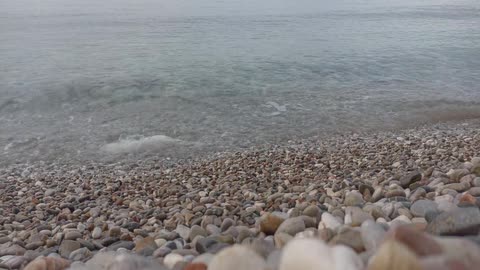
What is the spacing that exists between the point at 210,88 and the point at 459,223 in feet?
42.2

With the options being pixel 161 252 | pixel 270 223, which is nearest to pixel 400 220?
pixel 270 223

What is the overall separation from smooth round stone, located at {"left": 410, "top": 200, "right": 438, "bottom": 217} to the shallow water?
19.6 ft

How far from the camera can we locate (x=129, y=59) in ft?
66.9

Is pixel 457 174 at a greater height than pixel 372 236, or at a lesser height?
lesser

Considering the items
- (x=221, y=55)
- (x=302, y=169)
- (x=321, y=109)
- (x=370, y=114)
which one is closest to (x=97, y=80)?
(x=221, y=55)

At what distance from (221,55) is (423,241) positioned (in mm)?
20340

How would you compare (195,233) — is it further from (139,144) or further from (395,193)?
(139,144)

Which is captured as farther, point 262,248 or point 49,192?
point 49,192

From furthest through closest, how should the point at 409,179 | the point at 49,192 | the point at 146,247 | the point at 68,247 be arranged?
the point at 49,192 → the point at 409,179 → the point at 68,247 → the point at 146,247

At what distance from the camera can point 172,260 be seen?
112 inches

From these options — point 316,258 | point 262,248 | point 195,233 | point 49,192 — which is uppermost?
point 316,258

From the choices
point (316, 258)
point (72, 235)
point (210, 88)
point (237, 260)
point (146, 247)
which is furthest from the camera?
point (210, 88)

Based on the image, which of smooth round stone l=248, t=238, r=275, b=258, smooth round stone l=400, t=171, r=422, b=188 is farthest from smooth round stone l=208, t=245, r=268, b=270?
smooth round stone l=400, t=171, r=422, b=188

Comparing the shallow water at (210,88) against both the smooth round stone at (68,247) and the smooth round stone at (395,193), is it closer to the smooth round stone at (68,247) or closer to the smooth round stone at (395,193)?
the smooth round stone at (68,247)
